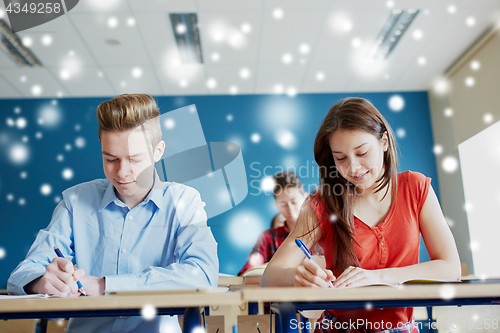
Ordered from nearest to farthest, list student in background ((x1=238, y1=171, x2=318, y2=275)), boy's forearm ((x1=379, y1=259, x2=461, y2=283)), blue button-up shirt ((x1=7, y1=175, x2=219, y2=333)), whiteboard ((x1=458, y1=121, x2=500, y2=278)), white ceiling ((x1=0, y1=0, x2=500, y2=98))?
boy's forearm ((x1=379, y1=259, x2=461, y2=283)), blue button-up shirt ((x1=7, y1=175, x2=219, y2=333)), student in background ((x1=238, y1=171, x2=318, y2=275)), white ceiling ((x1=0, y1=0, x2=500, y2=98)), whiteboard ((x1=458, y1=121, x2=500, y2=278))

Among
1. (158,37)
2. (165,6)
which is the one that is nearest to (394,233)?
(165,6)

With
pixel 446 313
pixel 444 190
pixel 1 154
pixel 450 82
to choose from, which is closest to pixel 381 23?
pixel 450 82

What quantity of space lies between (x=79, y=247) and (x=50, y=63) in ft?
9.37

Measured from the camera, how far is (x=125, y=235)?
1075 mm

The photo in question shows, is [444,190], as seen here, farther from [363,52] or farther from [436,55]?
[363,52]

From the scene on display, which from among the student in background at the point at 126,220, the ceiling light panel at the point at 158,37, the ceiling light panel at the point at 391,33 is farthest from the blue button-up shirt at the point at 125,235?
the ceiling light panel at the point at 391,33

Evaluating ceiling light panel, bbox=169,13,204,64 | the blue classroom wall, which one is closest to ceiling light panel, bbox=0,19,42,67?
the blue classroom wall

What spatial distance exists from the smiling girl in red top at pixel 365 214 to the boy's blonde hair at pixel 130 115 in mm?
517

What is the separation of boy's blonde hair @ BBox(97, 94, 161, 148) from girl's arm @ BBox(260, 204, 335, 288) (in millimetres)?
500

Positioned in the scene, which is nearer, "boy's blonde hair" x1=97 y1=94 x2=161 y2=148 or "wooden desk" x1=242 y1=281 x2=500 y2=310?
"wooden desk" x1=242 y1=281 x2=500 y2=310

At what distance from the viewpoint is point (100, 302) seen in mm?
616

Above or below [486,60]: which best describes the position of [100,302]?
below

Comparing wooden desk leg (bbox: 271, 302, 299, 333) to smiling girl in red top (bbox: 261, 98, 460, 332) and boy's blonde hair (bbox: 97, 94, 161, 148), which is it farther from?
boy's blonde hair (bbox: 97, 94, 161, 148)

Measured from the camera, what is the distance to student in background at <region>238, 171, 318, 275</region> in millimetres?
2451
